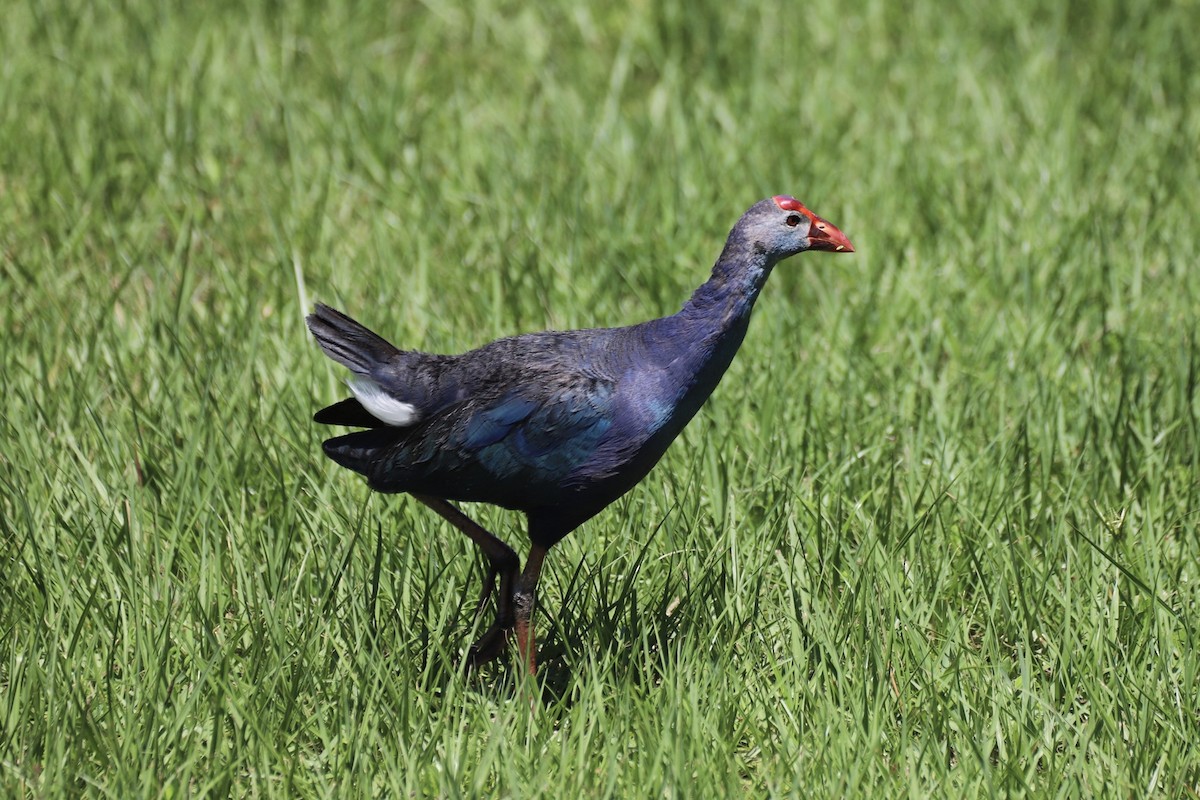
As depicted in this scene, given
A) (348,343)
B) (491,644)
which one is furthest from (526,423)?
(491,644)

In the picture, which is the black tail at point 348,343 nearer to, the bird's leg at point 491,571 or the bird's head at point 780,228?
the bird's leg at point 491,571

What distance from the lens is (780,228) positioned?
10.3 ft

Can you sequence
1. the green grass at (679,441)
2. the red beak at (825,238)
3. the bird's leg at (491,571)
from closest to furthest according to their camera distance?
the green grass at (679,441) < the red beak at (825,238) < the bird's leg at (491,571)

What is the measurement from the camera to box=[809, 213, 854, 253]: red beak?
3227 mm

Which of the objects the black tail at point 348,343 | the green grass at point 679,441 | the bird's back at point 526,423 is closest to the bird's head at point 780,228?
the bird's back at point 526,423

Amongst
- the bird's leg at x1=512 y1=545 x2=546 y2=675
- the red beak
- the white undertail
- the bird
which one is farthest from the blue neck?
the white undertail

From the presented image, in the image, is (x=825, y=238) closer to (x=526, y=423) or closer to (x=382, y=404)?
(x=526, y=423)

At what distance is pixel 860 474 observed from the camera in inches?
157

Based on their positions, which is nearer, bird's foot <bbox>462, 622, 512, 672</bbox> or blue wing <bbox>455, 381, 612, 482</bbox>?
blue wing <bbox>455, 381, 612, 482</bbox>

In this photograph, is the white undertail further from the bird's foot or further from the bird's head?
the bird's head

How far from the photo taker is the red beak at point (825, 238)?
3227mm

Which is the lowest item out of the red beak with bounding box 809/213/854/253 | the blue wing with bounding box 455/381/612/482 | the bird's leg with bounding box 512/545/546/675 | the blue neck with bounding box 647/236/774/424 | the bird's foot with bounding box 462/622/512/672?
the bird's foot with bounding box 462/622/512/672

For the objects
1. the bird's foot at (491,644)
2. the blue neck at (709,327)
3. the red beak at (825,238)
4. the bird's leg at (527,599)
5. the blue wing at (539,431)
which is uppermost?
the red beak at (825,238)

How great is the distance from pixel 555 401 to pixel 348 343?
0.52 m
